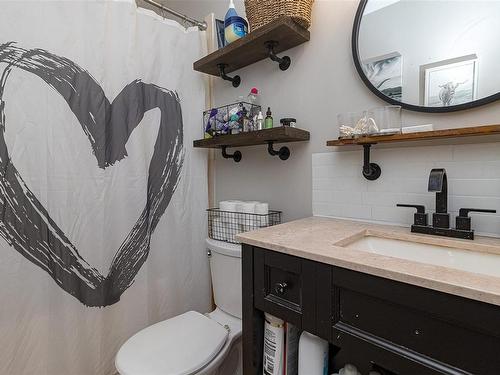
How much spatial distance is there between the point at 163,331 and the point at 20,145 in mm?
911

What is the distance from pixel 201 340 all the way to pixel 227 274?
0.29m

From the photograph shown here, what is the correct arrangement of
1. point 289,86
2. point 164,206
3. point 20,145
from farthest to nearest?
point 164,206 < point 289,86 < point 20,145

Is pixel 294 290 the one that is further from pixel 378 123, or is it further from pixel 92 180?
pixel 92 180

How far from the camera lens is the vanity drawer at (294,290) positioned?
0.66 metres

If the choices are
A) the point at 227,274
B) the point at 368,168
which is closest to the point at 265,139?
the point at 368,168

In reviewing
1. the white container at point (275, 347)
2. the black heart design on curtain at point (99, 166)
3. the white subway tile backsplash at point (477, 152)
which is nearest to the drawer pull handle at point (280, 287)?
the white container at point (275, 347)

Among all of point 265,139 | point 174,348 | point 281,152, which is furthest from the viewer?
point 281,152

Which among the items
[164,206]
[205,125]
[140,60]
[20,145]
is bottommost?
[164,206]

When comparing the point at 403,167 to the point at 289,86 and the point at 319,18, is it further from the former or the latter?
the point at 319,18

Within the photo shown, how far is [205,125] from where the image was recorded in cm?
147

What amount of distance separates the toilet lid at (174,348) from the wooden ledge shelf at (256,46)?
1194mm

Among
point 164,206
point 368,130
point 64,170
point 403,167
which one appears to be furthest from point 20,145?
point 403,167

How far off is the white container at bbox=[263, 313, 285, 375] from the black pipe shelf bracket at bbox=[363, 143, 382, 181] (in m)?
0.59

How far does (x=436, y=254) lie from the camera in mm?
782
